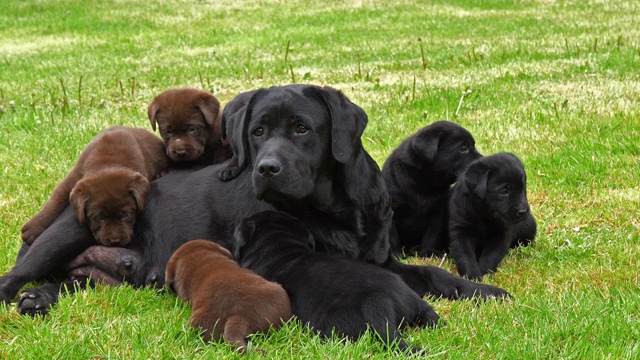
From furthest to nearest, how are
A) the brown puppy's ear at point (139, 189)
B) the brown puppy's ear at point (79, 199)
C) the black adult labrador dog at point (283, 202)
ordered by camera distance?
the brown puppy's ear at point (139, 189) < the brown puppy's ear at point (79, 199) < the black adult labrador dog at point (283, 202)

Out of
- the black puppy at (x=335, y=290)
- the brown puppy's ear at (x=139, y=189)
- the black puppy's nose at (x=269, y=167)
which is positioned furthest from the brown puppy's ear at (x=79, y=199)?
the black puppy's nose at (x=269, y=167)

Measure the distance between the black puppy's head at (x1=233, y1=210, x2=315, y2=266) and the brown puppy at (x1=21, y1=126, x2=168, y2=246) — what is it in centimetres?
91

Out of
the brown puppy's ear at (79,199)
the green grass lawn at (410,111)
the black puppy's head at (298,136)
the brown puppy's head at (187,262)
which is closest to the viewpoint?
the green grass lawn at (410,111)

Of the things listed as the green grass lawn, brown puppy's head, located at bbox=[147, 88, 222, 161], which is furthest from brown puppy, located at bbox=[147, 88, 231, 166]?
the green grass lawn

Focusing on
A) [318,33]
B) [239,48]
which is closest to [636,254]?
[239,48]

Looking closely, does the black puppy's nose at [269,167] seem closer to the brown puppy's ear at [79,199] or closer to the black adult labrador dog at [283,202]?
the black adult labrador dog at [283,202]

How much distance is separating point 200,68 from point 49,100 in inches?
142

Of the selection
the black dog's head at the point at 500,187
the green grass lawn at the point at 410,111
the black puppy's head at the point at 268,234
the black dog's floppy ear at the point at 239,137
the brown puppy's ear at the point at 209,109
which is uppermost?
the black dog's floppy ear at the point at 239,137

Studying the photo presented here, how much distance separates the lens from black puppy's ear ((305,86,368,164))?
487 centimetres

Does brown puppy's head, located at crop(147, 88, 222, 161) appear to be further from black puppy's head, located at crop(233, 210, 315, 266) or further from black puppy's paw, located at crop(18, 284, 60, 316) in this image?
black puppy's paw, located at crop(18, 284, 60, 316)

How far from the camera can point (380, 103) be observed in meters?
10.8

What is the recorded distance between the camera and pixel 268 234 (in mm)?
4789

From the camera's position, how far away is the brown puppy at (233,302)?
4.01 m

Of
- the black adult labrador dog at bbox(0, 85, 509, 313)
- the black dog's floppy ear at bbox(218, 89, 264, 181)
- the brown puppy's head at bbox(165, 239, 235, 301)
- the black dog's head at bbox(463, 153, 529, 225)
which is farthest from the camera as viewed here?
the black dog's head at bbox(463, 153, 529, 225)
